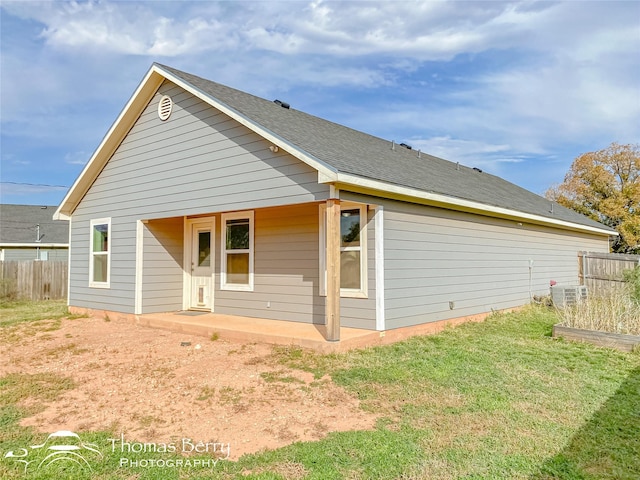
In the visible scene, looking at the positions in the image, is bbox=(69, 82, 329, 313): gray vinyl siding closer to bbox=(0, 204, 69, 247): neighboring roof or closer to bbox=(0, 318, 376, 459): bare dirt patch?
bbox=(0, 318, 376, 459): bare dirt patch

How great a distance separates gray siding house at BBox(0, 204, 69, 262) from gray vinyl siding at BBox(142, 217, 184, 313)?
52.3ft

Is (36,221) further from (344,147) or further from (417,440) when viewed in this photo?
(417,440)

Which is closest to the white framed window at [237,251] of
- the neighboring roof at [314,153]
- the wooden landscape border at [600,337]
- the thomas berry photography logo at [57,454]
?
the neighboring roof at [314,153]

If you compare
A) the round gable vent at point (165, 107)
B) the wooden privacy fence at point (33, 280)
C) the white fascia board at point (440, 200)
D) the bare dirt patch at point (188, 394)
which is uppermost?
the round gable vent at point (165, 107)

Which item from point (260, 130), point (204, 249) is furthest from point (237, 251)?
point (260, 130)

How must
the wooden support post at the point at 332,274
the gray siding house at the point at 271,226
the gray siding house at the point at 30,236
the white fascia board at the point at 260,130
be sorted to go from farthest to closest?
the gray siding house at the point at 30,236 < the gray siding house at the point at 271,226 < the wooden support post at the point at 332,274 < the white fascia board at the point at 260,130

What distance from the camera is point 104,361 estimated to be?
636 cm

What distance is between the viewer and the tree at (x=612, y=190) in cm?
2356

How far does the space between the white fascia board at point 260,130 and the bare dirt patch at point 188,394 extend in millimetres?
2801

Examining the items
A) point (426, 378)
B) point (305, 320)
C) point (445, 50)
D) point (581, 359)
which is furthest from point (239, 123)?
point (445, 50)

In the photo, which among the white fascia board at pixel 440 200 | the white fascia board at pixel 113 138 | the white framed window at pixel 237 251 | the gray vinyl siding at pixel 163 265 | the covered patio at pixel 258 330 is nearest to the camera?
the white fascia board at pixel 440 200

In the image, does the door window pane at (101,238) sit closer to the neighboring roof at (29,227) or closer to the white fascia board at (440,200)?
the white fascia board at (440,200)

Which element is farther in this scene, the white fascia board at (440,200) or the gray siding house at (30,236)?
the gray siding house at (30,236)

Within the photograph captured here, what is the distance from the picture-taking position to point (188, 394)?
4828 millimetres
